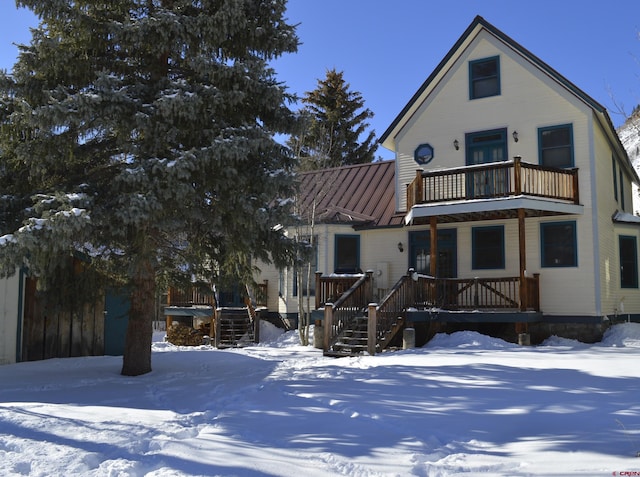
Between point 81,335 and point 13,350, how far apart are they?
6.41ft

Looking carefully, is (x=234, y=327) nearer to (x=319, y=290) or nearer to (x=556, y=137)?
(x=319, y=290)

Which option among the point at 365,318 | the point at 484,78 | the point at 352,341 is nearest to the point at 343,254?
the point at 365,318

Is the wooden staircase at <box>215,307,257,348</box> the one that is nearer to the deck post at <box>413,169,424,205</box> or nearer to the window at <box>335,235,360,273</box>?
the window at <box>335,235,360,273</box>

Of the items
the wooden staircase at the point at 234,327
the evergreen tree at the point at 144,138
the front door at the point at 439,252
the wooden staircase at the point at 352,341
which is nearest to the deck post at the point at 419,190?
the front door at the point at 439,252

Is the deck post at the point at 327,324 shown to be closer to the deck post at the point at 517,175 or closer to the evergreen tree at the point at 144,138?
the evergreen tree at the point at 144,138

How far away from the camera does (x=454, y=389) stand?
8.44 meters

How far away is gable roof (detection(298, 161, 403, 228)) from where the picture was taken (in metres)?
19.9

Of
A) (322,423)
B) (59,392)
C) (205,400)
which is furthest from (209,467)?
(59,392)

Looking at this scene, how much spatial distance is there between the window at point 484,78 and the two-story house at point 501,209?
30 mm

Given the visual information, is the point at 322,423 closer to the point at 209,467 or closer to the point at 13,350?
the point at 209,467

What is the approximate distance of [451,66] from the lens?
18.6 meters

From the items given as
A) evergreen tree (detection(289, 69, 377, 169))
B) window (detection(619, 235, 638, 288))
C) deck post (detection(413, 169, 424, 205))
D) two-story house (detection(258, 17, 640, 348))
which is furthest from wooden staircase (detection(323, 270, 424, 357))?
evergreen tree (detection(289, 69, 377, 169))

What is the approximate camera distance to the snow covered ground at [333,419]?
16.6 feet

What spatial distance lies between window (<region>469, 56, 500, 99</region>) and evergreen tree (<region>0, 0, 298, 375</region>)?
29.9ft
